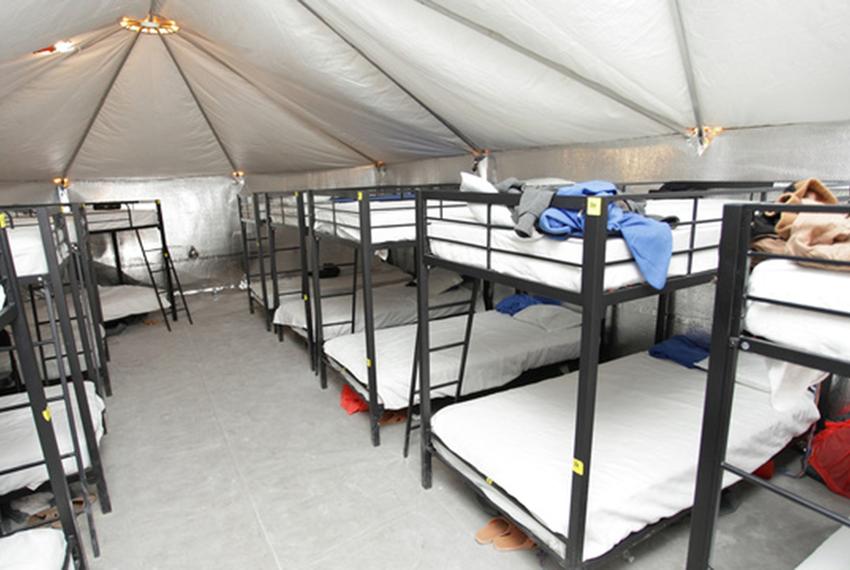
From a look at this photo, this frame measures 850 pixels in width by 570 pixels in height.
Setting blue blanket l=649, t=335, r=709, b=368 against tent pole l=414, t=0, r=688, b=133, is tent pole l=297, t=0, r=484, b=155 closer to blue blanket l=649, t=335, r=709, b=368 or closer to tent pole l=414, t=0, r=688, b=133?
tent pole l=414, t=0, r=688, b=133

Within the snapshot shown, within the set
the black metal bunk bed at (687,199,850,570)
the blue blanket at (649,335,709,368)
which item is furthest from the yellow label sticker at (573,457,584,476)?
the blue blanket at (649,335,709,368)

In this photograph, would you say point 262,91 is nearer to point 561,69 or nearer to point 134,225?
point 134,225

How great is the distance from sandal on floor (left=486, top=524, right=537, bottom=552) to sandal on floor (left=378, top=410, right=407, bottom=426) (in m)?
1.29

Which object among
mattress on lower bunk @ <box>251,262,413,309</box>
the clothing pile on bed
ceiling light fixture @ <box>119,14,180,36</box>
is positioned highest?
ceiling light fixture @ <box>119,14,180,36</box>

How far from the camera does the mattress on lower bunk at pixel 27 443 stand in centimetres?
238

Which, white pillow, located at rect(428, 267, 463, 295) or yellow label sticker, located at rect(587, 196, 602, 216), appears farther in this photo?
white pillow, located at rect(428, 267, 463, 295)

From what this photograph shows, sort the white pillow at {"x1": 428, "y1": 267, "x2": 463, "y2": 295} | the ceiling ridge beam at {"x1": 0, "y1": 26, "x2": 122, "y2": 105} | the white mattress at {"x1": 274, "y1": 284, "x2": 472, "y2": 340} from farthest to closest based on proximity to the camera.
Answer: the white pillow at {"x1": 428, "y1": 267, "x2": 463, "y2": 295} → the white mattress at {"x1": 274, "y1": 284, "x2": 472, "y2": 340} → the ceiling ridge beam at {"x1": 0, "y1": 26, "x2": 122, "y2": 105}

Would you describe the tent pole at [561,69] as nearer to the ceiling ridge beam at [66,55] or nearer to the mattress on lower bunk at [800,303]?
the mattress on lower bunk at [800,303]

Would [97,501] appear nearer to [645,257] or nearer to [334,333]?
[334,333]

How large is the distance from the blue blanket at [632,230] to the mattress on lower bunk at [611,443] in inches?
34.5

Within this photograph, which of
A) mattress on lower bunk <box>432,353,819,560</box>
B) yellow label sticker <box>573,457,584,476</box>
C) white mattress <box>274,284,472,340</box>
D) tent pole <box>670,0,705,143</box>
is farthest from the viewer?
white mattress <box>274,284,472,340</box>

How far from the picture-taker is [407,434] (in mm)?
2922

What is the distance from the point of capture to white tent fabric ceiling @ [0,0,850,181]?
6.68 ft

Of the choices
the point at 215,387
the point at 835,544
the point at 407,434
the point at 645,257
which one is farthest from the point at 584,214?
the point at 215,387
